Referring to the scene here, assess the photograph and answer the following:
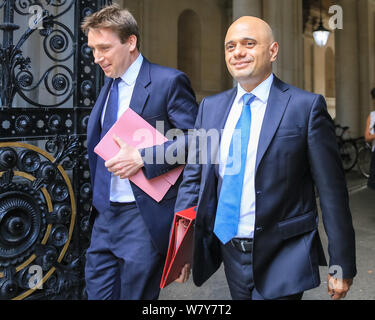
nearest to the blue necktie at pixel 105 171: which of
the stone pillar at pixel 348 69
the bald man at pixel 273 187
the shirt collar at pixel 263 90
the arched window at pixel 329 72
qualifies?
the bald man at pixel 273 187

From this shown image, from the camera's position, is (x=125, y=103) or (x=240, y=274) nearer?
(x=240, y=274)

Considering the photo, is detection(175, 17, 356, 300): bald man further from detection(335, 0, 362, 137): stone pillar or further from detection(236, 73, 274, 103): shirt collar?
detection(335, 0, 362, 137): stone pillar

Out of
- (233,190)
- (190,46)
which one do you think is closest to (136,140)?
(233,190)

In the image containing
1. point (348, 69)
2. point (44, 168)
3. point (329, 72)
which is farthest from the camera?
point (329, 72)

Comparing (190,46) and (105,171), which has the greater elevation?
(190,46)

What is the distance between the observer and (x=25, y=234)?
3.14 metres

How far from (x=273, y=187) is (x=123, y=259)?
38.4 inches

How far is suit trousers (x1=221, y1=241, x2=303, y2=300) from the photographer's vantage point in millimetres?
1862

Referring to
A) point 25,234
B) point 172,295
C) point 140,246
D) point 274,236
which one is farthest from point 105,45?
point 172,295

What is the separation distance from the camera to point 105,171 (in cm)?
237

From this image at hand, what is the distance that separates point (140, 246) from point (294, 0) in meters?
10.2

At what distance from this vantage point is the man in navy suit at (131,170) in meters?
2.21

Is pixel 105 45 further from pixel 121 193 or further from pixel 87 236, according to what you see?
pixel 87 236

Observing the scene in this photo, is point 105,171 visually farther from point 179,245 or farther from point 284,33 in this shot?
point 284,33
